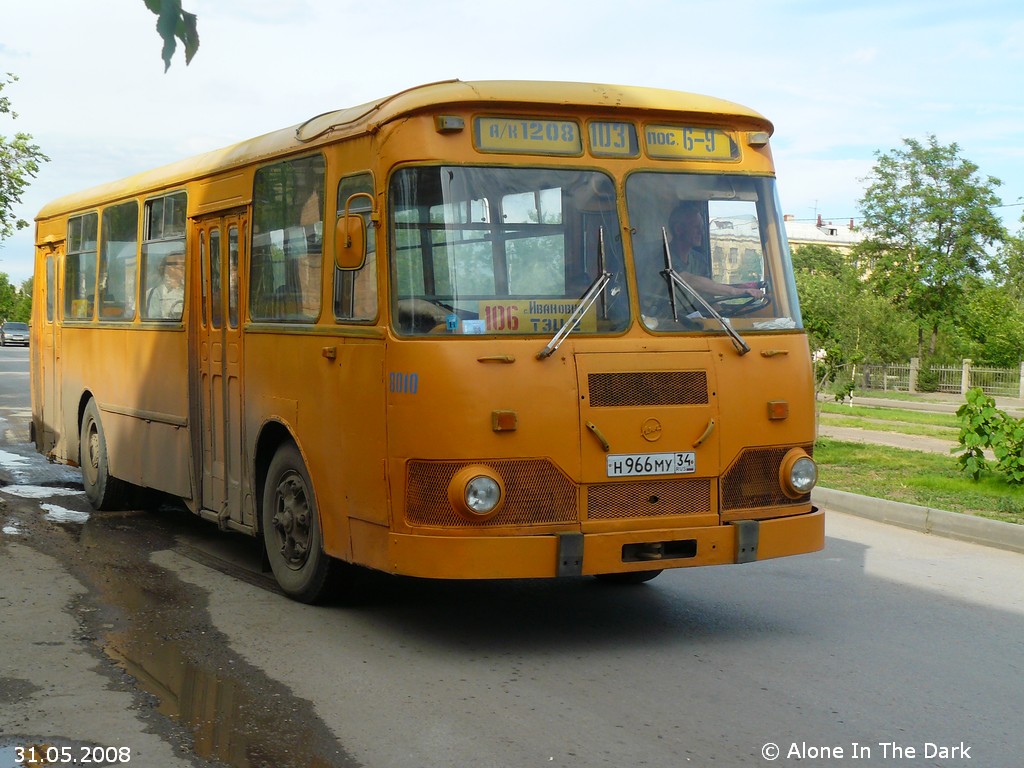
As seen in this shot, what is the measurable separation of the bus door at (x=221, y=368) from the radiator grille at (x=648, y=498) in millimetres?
2891

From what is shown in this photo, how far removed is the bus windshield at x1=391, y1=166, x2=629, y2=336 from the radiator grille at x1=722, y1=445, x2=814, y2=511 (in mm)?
994

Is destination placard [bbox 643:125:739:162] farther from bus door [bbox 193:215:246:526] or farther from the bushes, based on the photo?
the bushes

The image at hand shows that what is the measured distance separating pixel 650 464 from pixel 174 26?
376cm

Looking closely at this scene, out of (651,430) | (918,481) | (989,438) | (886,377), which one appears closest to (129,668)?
(651,430)

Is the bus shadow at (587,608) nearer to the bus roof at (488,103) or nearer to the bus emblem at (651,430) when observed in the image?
the bus emblem at (651,430)

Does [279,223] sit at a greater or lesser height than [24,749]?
greater

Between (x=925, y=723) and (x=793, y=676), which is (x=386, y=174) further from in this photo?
(x=925, y=723)

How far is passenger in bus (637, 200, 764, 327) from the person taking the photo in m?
7.21

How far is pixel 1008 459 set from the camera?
13.6 meters

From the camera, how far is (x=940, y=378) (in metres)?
51.1

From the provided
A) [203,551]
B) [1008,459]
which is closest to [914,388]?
[1008,459]

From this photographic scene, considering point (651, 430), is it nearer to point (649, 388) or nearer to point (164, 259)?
point (649, 388)

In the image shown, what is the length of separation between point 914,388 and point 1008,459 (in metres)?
39.3

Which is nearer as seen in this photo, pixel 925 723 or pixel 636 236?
pixel 925 723
